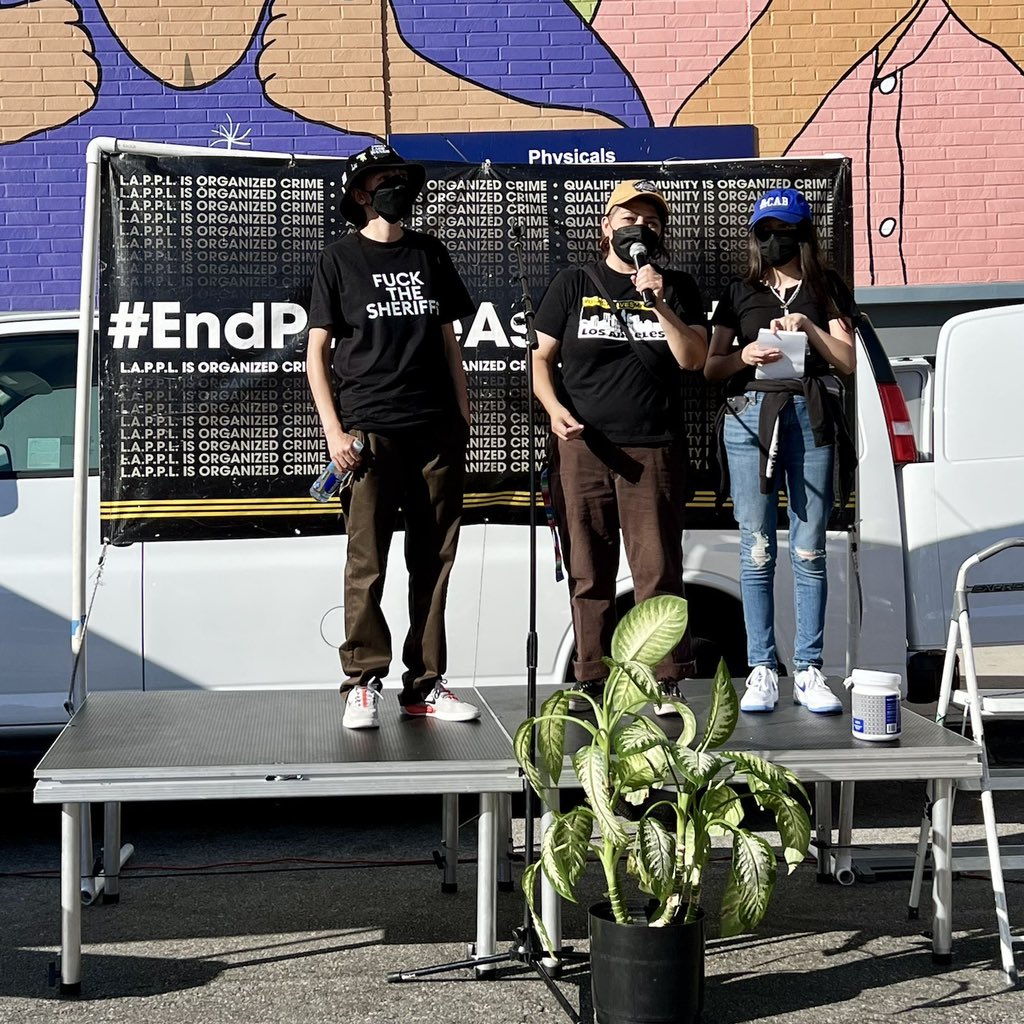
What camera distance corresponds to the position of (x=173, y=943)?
4.58 meters

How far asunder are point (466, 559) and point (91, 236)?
6.29 feet

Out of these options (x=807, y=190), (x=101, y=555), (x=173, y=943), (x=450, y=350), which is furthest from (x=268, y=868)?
(x=807, y=190)

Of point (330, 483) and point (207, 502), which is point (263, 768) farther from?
point (207, 502)

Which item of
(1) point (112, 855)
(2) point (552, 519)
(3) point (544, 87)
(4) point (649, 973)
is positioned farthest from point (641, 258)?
(3) point (544, 87)

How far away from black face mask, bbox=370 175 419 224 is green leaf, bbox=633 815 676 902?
235cm

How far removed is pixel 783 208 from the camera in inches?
201

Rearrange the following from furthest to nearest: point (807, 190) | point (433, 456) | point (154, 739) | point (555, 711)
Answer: point (807, 190)
point (433, 456)
point (154, 739)
point (555, 711)

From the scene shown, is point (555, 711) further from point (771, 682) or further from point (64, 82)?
point (64, 82)

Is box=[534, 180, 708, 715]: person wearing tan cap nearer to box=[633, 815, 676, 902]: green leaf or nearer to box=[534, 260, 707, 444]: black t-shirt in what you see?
box=[534, 260, 707, 444]: black t-shirt

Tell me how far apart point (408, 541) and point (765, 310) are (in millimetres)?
1553

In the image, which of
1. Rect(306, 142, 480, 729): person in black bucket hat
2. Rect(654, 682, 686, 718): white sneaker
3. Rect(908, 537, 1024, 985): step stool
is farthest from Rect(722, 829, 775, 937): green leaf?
Rect(306, 142, 480, 729): person in black bucket hat

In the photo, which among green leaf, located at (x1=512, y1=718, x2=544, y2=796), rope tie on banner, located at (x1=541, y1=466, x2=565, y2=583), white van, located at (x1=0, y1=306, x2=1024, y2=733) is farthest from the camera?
white van, located at (x1=0, y1=306, x2=1024, y2=733)

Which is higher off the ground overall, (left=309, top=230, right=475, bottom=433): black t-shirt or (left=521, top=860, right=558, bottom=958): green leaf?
(left=309, top=230, right=475, bottom=433): black t-shirt

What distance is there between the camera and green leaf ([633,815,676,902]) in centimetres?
375
